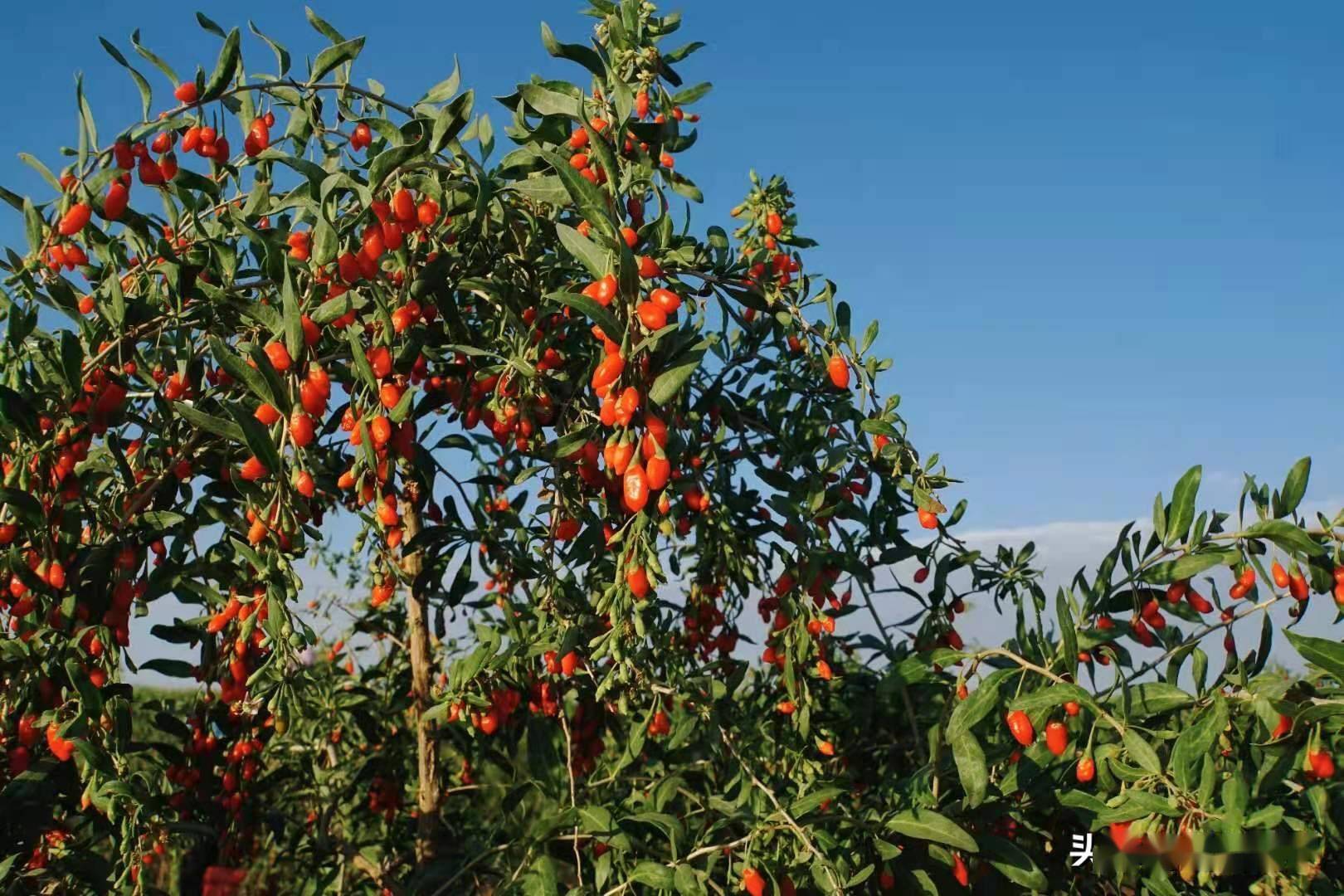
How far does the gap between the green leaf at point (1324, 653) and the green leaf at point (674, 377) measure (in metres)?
1.44

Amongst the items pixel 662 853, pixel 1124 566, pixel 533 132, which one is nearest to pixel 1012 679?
pixel 1124 566

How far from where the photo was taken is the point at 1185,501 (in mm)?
2738

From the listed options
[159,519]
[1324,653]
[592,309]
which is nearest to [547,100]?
[592,309]

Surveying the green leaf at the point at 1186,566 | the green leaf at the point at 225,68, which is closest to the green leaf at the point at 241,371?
the green leaf at the point at 225,68

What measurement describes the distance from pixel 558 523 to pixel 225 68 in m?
1.32

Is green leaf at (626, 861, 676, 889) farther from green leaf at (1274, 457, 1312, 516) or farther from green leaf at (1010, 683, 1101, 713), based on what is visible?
green leaf at (1274, 457, 1312, 516)

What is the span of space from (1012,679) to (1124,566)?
1.53 ft

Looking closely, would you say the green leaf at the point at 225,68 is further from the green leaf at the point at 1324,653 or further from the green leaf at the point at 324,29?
the green leaf at the point at 1324,653

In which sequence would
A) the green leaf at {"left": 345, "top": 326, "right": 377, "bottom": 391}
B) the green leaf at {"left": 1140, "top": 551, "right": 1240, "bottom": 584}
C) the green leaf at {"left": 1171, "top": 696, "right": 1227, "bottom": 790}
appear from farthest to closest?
the green leaf at {"left": 1140, "top": 551, "right": 1240, "bottom": 584}
the green leaf at {"left": 1171, "top": 696, "right": 1227, "bottom": 790}
the green leaf at {"left": 345, "top": 326, "right": 377, "bottom": 391}

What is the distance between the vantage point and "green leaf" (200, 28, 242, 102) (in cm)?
259

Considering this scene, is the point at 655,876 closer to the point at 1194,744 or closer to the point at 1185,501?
the point at 1194,744

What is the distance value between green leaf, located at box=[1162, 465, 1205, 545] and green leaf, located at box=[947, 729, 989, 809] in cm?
75

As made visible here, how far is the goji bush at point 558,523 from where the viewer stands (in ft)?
7.61

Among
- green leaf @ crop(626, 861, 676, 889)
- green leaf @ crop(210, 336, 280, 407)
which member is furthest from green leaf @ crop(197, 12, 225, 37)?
green leaf @ crop(626, 861, 676, 889)
